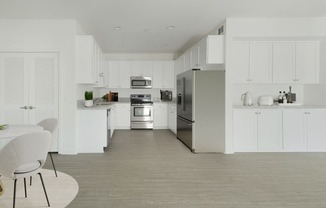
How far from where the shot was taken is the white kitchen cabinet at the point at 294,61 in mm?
5125

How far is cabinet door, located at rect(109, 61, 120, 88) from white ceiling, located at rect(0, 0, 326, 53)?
2.60m

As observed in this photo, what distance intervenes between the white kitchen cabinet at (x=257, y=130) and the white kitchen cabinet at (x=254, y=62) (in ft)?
2.35

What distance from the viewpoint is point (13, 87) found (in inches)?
187

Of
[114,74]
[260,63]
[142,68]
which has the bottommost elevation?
[260,63]

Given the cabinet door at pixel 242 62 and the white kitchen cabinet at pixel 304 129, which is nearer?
the white kitchen cabinet at pixel 304 129

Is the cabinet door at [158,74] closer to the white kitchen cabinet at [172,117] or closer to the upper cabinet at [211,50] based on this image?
the white kitchen cabinet at [172,117]

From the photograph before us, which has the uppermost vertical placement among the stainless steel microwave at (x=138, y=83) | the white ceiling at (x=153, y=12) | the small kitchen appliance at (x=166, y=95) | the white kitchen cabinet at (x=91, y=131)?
the white ceiling at (x=153, y=12)

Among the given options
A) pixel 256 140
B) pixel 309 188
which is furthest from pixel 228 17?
pixel 309 188

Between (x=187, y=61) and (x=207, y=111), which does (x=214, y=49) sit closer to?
(x=207, y=111)

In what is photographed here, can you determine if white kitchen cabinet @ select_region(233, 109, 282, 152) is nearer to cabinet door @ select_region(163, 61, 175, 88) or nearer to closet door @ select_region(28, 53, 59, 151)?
closet door @ select_region(28, 53, 59, 151)

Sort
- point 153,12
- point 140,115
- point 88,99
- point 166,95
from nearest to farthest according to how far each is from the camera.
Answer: point 153,12 → point 88,99 → point 140,115 → point 166,95

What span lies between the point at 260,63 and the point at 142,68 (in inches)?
173

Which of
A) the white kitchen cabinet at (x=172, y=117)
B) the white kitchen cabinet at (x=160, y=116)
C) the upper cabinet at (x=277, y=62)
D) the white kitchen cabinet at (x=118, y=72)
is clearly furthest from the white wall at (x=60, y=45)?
the white kitchen cabinet at (x=160, y=116)

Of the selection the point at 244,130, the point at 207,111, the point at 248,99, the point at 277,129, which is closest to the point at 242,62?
the point at 248,99
